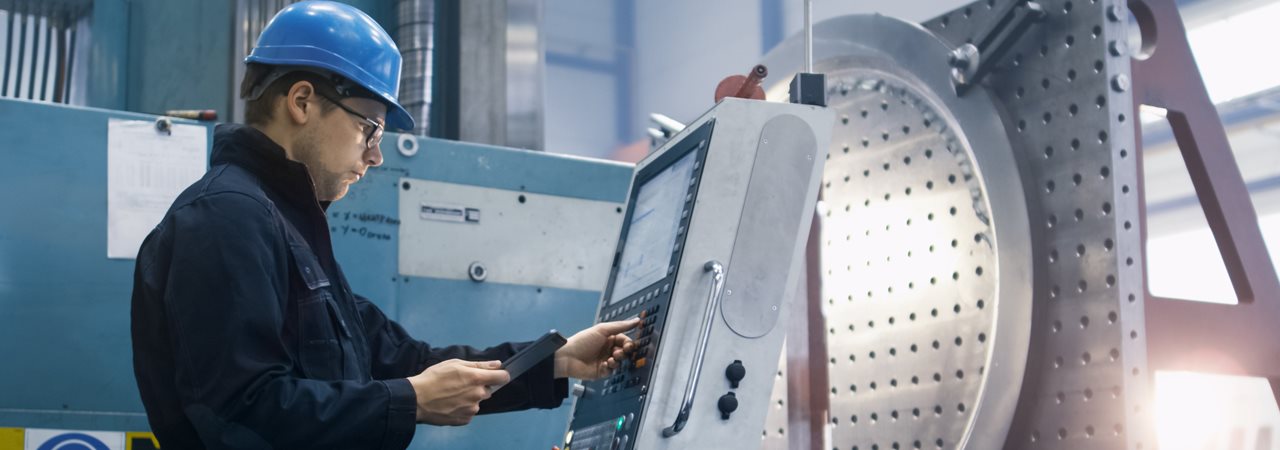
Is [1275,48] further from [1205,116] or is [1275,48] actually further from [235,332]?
[235,332]

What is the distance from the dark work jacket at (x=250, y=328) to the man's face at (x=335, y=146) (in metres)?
0.03

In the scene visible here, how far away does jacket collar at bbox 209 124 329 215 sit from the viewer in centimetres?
129

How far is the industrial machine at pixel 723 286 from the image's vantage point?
1186 millimetres

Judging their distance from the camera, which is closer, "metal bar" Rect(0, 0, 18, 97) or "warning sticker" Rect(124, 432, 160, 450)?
"warning sticker" Rect(124, 432, 160, 450)

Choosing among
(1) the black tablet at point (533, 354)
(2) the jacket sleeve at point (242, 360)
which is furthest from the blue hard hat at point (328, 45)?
(1) the black tablet at point (533, 354)

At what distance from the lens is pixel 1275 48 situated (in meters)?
4.89

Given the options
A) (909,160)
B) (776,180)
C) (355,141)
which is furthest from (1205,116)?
(355,141)

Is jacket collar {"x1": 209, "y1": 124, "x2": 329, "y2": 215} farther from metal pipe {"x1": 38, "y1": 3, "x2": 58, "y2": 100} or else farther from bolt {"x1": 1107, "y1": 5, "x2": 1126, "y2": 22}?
metal pipe {"x1": 38, "y1": 3, "x2": 58, "y2": 100}

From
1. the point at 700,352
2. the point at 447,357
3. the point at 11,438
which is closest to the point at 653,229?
the point at 700,352

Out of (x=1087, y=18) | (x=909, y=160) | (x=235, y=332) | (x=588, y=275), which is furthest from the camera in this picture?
(x=588, y=275)

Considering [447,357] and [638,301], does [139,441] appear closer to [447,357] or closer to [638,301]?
[447,357]

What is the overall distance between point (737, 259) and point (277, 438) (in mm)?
476

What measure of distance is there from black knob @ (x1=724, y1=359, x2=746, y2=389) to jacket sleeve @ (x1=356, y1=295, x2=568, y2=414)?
414 mm

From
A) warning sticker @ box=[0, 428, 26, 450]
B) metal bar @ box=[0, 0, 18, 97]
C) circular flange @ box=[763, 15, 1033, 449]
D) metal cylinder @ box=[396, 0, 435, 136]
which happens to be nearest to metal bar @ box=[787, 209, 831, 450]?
circular flange @ box=[763, 15, 1033, 449]
